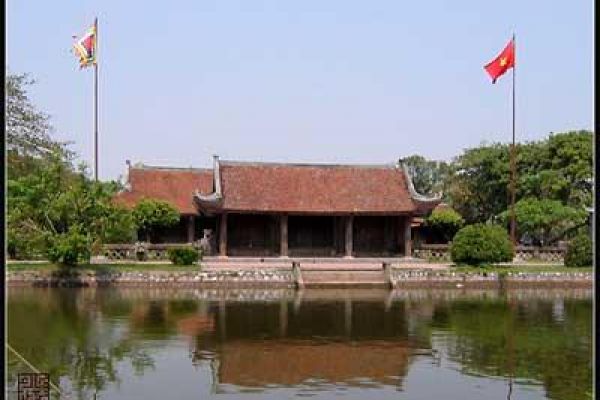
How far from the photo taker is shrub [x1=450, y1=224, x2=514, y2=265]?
34750 mm

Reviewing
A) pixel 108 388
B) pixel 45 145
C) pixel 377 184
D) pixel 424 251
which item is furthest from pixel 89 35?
pixel 108 388

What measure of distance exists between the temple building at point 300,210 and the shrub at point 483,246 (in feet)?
18.5

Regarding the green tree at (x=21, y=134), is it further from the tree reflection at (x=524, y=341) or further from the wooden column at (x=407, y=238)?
the wooden column at (x=407, y=238)

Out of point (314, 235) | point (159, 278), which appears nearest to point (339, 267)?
point (159, 278)

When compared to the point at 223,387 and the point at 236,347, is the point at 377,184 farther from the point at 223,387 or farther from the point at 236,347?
the point at 223,387

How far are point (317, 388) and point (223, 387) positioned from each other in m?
1.45

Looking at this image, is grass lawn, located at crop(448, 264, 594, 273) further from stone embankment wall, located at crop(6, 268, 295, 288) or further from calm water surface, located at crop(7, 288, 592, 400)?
stone embankment wall, located at crop(6, 268, 295, 288)

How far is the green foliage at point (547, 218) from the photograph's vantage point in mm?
43875

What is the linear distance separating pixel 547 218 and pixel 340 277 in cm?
1493

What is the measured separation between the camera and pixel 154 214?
39.8m

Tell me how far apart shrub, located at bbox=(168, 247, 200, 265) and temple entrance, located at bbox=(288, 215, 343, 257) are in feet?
25.7

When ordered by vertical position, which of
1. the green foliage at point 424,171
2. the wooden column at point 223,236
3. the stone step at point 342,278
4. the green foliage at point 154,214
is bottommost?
the stone step at point 342,278

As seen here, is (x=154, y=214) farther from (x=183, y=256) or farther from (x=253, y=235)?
(x=253, y=235)

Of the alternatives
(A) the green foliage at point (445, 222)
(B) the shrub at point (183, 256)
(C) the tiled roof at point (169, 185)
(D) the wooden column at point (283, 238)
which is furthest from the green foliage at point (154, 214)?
(A) the green foliage at point (445, 222)
